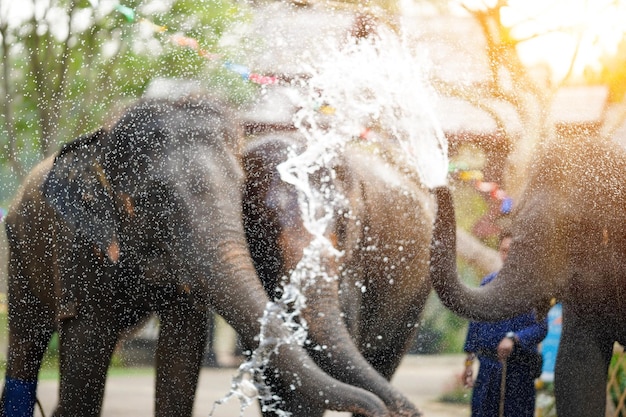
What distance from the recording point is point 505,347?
399 cm

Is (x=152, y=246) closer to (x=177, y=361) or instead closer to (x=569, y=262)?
(x=177, y=361)

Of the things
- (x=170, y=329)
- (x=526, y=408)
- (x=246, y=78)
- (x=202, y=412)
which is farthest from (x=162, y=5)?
(x=526, y=408)

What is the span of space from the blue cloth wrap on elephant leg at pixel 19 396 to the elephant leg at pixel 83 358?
0.39 metres

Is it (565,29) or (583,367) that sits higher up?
(565,29)

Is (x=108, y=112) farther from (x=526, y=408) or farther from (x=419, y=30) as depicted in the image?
(x=526, y=408)

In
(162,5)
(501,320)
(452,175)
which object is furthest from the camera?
(162,5)

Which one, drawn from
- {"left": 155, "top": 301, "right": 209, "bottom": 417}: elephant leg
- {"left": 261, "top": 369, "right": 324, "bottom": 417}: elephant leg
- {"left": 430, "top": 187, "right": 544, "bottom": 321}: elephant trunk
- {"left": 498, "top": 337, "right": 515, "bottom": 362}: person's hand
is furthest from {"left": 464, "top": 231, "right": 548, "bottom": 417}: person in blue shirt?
{"left": 155, "top": 301, "right": 209, "bottom": 417}: elephant leg

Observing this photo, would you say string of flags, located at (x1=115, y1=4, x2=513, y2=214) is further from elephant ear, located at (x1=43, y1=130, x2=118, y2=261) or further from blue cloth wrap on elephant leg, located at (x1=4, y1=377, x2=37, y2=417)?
blue cloth wrap on elephant leg, located at (x1=4, y1=377, x2=37, y2=417)

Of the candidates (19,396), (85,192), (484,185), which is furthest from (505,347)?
(19,396)

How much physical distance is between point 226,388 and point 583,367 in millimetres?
1351

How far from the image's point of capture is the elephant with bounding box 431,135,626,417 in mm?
3588

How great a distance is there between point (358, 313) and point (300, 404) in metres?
0.43

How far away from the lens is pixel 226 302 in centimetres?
338

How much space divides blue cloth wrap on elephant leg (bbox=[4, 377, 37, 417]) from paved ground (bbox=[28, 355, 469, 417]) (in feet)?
1.34
